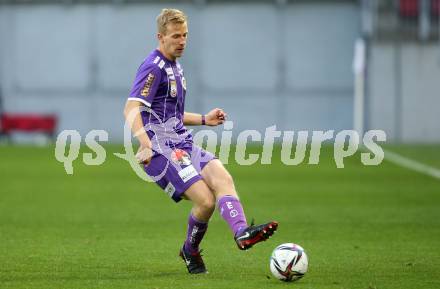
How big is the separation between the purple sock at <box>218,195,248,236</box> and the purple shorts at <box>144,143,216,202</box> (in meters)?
0.30

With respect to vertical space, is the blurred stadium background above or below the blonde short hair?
below

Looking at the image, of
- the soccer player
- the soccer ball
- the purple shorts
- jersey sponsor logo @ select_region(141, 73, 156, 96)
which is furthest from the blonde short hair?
the soccer ball

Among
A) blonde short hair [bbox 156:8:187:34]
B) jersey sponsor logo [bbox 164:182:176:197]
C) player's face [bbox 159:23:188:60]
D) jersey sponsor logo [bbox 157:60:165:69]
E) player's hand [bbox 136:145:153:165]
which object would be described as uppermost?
blonde short hair [bbox 156:8:187:34]

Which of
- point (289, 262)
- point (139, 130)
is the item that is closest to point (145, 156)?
point (139, 130)

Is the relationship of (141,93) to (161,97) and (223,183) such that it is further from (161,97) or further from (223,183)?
(223,183)

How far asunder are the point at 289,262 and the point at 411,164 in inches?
738

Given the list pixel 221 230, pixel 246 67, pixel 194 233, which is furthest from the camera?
pixel 246 67

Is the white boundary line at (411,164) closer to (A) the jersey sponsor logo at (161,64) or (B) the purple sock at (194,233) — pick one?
(B) the purple sock at (194,233)

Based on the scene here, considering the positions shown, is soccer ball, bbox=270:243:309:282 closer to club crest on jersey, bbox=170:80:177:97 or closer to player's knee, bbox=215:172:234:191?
player's knee, bbox=215:172:234:191

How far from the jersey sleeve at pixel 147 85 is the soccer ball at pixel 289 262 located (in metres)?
1.61

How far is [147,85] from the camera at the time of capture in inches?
380

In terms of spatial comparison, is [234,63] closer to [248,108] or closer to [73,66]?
[248,108]

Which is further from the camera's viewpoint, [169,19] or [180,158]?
[180,158]

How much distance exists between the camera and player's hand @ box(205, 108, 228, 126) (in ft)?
33.4
